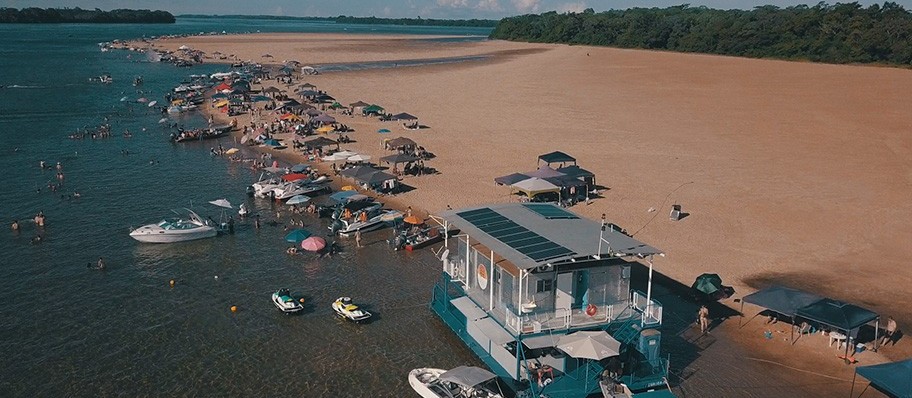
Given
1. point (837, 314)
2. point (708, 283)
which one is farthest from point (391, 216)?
point (837, 314)

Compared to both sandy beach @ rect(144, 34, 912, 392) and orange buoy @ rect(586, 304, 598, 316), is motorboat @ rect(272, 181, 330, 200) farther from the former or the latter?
orange buoy @ rect(586, 304, 598, 316)

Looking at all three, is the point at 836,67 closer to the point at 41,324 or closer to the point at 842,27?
the point at 842,27

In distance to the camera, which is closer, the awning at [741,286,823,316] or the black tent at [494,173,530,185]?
the awning at [741,286,823,316]

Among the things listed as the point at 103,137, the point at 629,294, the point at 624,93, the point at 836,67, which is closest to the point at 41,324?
the point at 629,294

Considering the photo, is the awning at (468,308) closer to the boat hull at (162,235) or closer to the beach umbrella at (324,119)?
the boat hull at (162,235)

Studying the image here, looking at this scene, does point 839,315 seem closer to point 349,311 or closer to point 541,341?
point 541,341

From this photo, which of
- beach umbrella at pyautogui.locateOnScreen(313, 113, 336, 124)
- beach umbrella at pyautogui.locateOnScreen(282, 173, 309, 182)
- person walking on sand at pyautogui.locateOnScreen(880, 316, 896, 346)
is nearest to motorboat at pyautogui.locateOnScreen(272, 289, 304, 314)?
beach umbrella at pyautogui.locateOnScreen(282, 173, 309, 182)

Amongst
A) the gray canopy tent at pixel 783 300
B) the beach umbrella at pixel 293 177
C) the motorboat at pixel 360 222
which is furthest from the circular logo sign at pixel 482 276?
the beach umbrella at pixel 293 177
